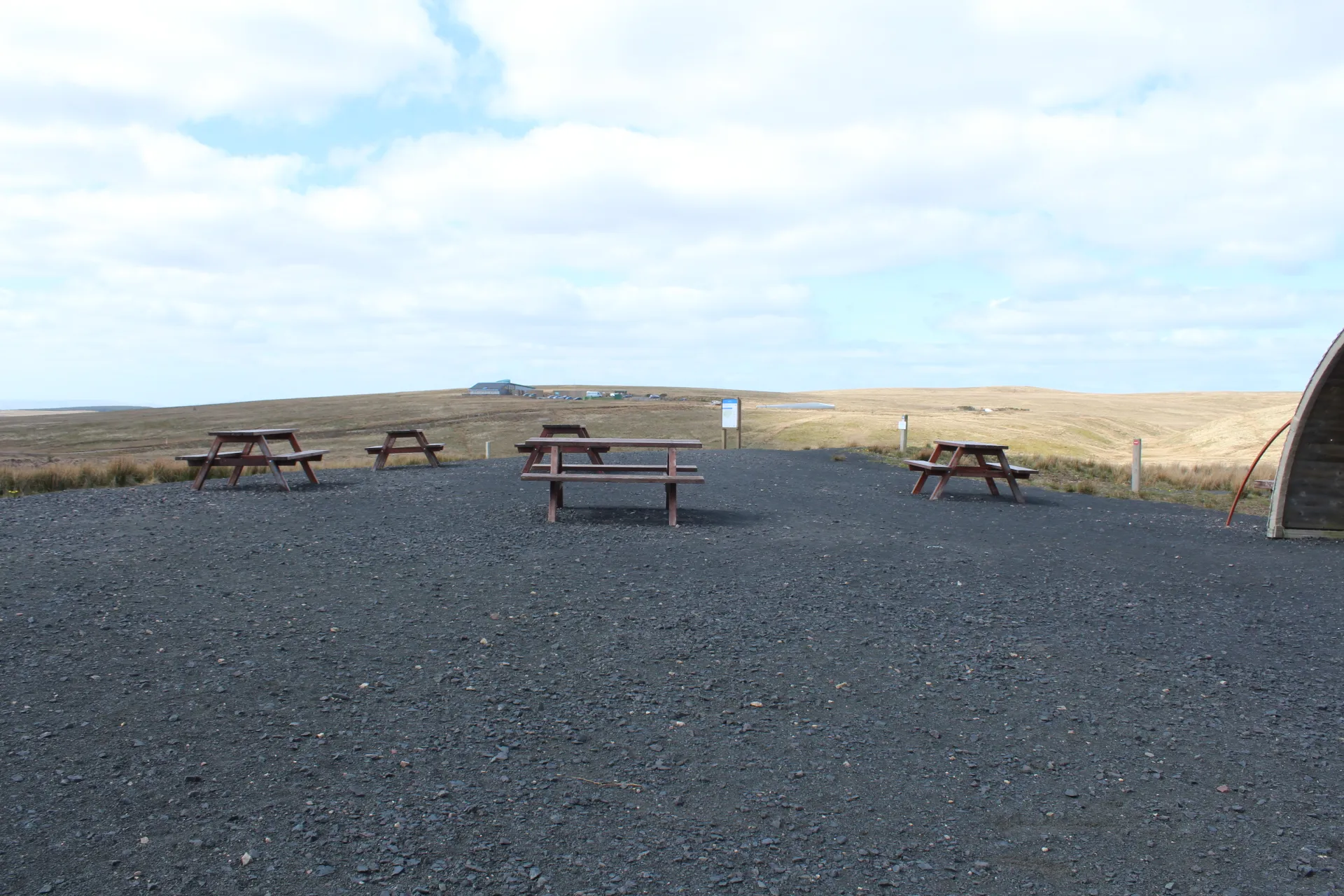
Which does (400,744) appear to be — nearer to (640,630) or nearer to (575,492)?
(640,630)

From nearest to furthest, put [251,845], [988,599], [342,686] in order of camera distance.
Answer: [251,845] < [342,686] < [988,599]

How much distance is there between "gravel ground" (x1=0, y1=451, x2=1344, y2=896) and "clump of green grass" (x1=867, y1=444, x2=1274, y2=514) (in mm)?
6849

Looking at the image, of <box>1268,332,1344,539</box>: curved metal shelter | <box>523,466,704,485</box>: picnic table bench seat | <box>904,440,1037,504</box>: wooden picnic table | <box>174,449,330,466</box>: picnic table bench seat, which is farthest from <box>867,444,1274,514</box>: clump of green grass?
<box>174,449,330,466</box>: picnic table bench seat

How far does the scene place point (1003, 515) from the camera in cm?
1178

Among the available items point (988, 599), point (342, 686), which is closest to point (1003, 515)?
point (988, 599)

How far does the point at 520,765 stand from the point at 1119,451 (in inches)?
1622

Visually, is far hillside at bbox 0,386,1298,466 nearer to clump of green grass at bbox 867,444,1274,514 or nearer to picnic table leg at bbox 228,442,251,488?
picnic table leg at bbox 228,442,251,488

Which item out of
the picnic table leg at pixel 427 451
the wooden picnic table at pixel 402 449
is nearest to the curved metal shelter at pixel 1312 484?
the wooden picnic table at pixel 402 449

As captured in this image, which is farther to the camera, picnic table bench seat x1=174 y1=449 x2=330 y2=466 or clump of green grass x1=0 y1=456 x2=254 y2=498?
clump of green grass x1=0 y1=456 x2=254 y2=498

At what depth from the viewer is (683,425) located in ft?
172

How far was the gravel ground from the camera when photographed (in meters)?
3.38

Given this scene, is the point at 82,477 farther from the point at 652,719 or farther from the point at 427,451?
the point at 652,719

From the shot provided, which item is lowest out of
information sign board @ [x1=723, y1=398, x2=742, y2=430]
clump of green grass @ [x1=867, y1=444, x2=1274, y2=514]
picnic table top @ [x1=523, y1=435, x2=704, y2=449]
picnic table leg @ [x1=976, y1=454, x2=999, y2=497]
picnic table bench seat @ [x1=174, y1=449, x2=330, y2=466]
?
clump of green grass @ [x1=867, y1=444, x2=1274, y2=514]

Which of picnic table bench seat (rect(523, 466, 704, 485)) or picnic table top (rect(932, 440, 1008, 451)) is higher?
picnic table top (rect(932, 440, 1008, 451))
